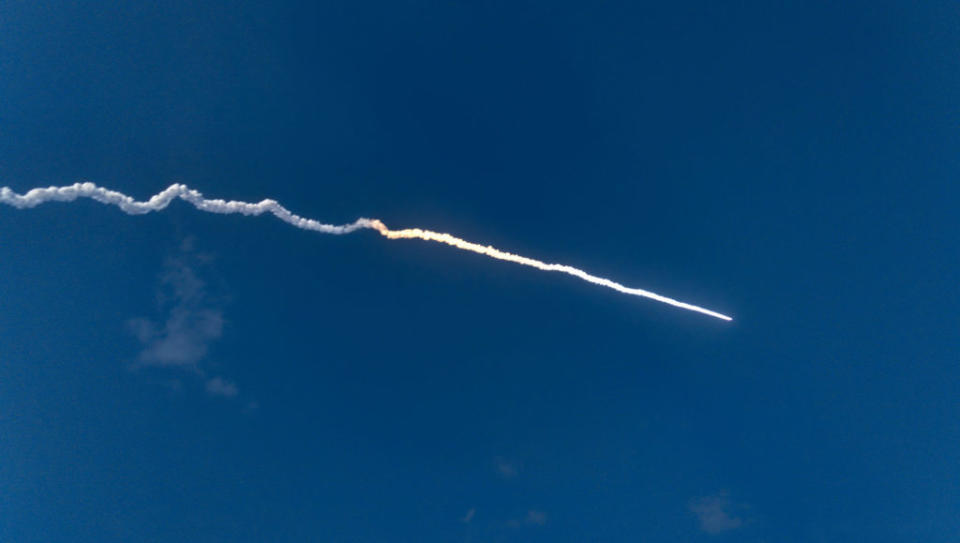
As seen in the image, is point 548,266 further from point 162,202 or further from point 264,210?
point 162,202

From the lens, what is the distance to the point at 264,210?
68.2 m

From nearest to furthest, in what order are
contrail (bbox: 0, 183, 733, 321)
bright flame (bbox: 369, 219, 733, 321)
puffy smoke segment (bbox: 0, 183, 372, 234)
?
puffy smoke segment (bbox: 0, 183, 372, 234)
contrail (bbox: 0, 183, 733, 321)
bright flame (bbox: 369, 219, 733, 321)

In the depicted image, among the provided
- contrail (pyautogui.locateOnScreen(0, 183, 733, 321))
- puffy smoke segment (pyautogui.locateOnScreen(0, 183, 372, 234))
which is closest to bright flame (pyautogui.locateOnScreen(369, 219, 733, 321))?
contrail (pyautogui.locateOnScreen(0, 183, 733, 321))

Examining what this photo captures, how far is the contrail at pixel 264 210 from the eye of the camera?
65125 millimetres

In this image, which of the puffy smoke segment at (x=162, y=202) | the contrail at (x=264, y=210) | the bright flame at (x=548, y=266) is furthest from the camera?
the bright flame at (x=548, y=266)

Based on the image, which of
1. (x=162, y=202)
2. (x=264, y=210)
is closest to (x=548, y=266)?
(x=264, y=210)

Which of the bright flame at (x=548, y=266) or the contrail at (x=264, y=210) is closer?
the contrail at (x=264, y=210)

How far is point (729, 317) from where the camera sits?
73312mm

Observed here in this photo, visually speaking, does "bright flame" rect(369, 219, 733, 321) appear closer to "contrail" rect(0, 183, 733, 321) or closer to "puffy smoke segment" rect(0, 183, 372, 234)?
"contrail" rect(0, 183, 733, 321)

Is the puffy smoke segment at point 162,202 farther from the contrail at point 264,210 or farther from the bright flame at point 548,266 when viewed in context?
the bright flame at point 548,266

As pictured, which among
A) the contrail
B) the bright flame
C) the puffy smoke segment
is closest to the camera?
the puffy smoke segment

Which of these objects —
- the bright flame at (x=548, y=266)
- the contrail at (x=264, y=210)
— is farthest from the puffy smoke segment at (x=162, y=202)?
the bright flame at (x=548, y=266)

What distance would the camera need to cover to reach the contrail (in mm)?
65125

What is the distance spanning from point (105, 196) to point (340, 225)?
79.0 ft
